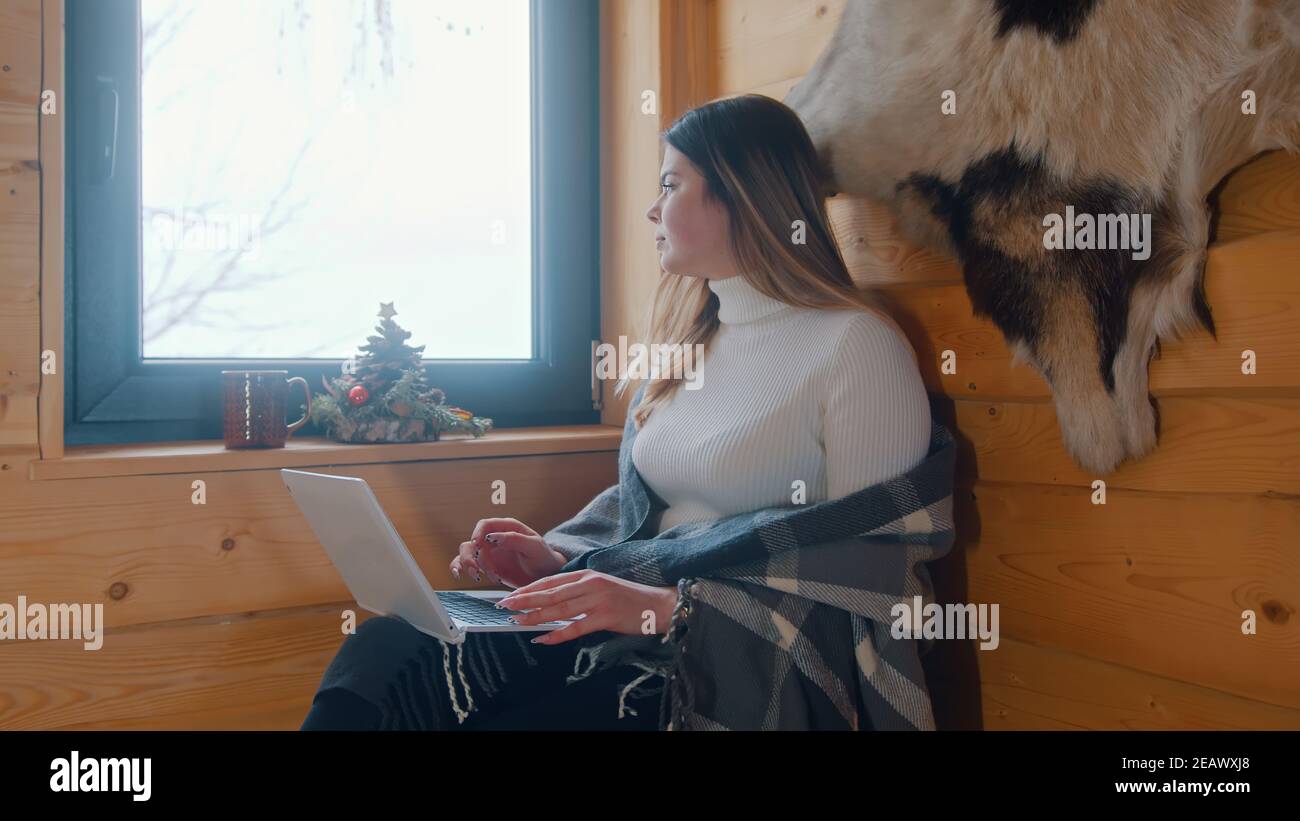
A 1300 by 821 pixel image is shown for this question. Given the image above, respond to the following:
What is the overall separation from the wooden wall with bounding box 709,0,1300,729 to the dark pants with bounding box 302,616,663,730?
469 mm

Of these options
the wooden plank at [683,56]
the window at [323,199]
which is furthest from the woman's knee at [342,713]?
the wooden plank at [683,56]

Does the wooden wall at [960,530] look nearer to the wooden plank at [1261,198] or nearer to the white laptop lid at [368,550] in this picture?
the wooden plank at [1261,198]

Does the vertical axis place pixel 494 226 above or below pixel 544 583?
above

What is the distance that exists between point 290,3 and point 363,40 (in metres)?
0.12

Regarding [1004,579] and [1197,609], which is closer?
[1197,609]

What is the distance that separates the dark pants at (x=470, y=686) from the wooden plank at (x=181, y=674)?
0.31 meters

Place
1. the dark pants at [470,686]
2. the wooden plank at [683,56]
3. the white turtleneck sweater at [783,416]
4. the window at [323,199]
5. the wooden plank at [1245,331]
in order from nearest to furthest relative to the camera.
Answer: the wooden plank at [1245,331], the dark pants at [470,686], the white turtleneck sweater at [783,416], the window at [323,199], the wooden plank at [683,56]

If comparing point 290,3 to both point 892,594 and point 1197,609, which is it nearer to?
point 892,594

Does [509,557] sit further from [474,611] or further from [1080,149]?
[1080,149]

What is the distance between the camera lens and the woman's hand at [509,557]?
1336 mm

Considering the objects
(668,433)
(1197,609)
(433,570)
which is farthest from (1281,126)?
(433,570)

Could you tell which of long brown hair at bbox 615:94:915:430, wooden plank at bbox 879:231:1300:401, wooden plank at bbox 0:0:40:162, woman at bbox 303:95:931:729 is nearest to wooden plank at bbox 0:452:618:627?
woman at bbox 303:95:931:729

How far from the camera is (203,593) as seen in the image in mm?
1329
